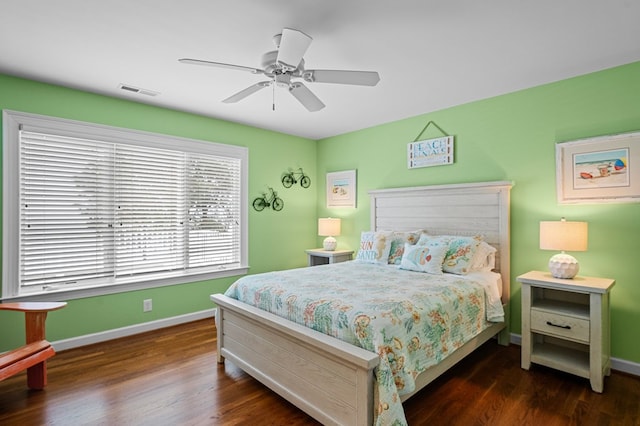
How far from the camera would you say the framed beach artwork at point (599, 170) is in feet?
8.67

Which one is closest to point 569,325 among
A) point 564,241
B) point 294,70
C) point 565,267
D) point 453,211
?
point 565,267

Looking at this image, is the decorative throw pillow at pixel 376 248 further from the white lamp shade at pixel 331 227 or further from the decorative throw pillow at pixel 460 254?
the white lamp shade at pixel 331 227

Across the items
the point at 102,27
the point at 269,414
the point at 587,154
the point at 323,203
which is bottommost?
the point at 269,414

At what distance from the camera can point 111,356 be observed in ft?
9.83

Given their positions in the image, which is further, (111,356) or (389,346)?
→ (111,356)

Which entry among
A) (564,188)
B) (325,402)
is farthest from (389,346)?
(564,188)

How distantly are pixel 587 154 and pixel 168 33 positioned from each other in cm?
345

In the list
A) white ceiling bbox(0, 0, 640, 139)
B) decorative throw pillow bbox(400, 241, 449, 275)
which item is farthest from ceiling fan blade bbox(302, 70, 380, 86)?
decorative throw pillow bbox(400, 241, 449, 275)

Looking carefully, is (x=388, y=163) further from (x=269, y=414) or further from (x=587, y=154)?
(x=269, y=414)

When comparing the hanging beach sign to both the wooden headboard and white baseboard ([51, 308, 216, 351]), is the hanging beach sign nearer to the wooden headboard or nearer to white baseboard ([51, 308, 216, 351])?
the wooden headboard

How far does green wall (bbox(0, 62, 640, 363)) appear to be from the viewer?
2730 mm

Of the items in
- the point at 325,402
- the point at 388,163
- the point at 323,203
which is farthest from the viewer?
the point at 323,203

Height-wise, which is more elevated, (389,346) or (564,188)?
(564,188)

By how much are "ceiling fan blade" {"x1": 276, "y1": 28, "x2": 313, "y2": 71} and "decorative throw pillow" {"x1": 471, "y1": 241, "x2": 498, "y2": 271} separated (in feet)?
7.91
